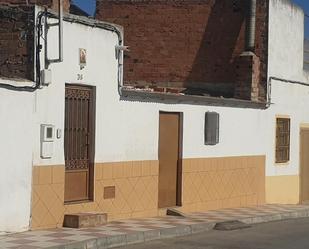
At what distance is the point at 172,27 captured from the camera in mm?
20562

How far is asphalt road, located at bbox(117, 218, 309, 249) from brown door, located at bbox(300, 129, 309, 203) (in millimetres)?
6544

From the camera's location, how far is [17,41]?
11992 mm

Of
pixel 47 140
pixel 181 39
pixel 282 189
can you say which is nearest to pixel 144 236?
pixel 47 140

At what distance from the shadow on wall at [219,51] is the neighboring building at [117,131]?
131 millimetres

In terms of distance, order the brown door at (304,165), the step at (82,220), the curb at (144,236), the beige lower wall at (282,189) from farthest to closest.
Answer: the brown door at (304,165) < the beige lower wall at (282,189) < the step at (82,220) < the curb at (144,236)

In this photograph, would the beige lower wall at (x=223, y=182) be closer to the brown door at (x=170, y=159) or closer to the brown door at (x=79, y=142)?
the brown door at (x=170, y=159)

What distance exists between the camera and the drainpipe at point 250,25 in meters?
19.0

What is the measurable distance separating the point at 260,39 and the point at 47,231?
9623mm

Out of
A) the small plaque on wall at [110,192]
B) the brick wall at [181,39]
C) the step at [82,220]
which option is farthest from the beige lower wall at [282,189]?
the step at [82,220]

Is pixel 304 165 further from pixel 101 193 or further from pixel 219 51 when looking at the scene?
pixel 101 193

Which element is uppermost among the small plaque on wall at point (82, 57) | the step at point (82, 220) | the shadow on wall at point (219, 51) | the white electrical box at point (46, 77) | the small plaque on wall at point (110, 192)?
the shadow on wall at point (219, 51)

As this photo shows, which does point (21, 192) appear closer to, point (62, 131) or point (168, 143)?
point (62, 131)

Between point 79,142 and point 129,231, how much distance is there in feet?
6.37

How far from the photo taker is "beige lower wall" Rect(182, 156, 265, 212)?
15.9 m
